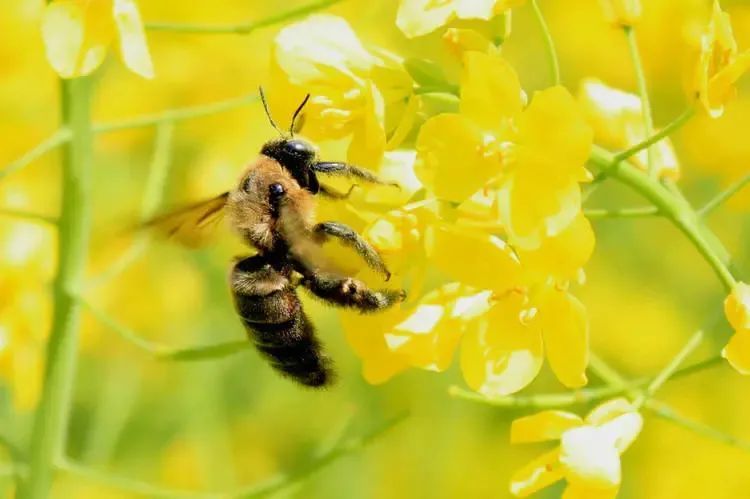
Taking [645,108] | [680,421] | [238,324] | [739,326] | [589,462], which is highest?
[645,108]

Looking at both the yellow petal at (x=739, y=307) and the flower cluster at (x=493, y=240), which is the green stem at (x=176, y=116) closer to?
the flower cluster at (x=493, y=240)

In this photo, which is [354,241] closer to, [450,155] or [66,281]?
[450,155]

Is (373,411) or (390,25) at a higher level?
(390,25)

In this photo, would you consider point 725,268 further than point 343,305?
No

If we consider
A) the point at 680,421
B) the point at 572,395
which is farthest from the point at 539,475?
the point at 680,421

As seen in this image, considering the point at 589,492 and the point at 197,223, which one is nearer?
the point at 589,492

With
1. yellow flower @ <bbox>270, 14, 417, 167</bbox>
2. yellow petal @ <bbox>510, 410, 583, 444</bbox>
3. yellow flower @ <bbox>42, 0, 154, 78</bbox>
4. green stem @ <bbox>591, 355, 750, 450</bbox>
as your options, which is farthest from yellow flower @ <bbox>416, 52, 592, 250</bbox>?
yellow flower @ <bbox>42, 0, 154, 78</bbox>

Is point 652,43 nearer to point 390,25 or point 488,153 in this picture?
point 390,25

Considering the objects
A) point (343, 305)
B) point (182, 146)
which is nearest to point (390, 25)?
point (182, 146)
